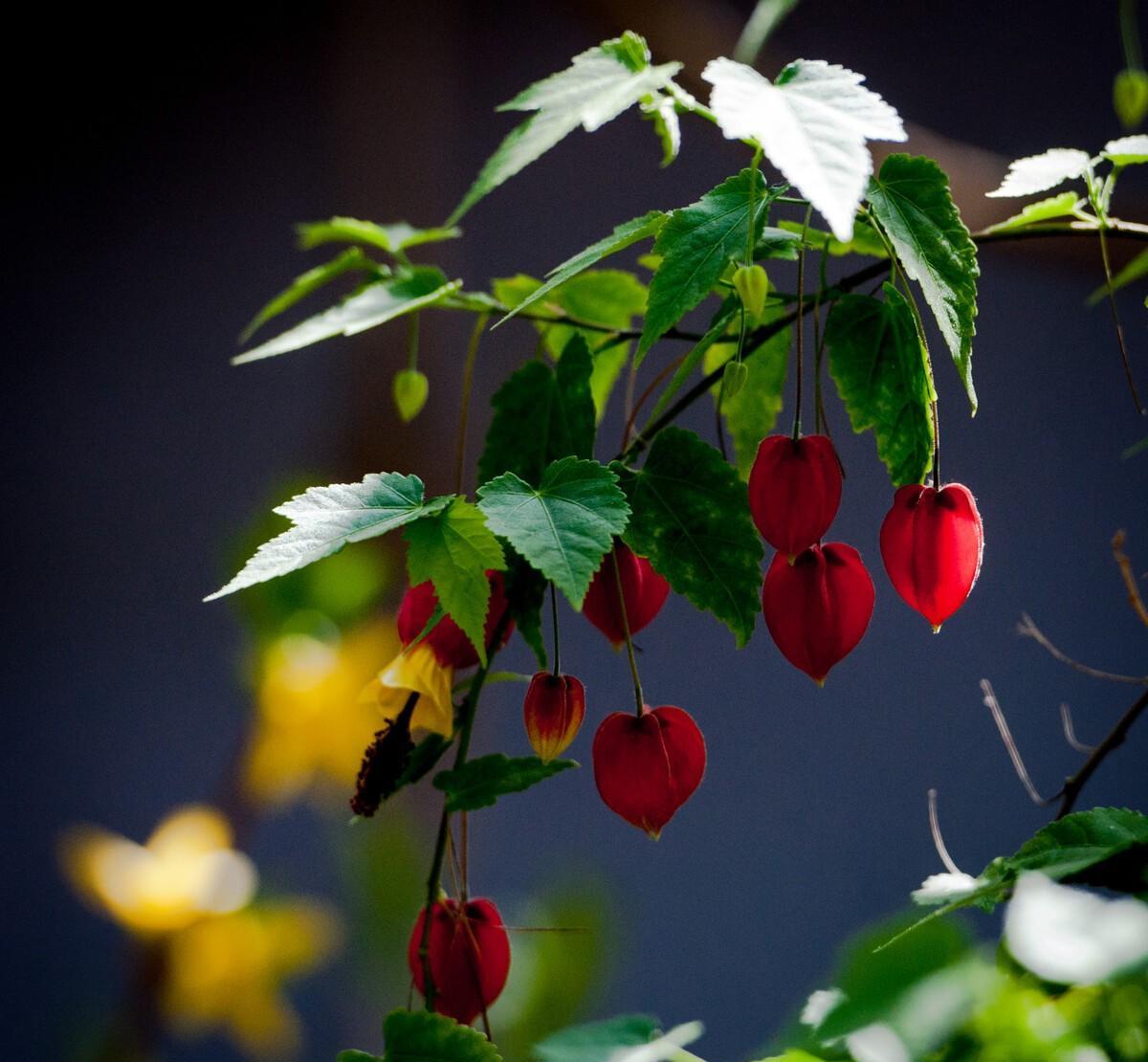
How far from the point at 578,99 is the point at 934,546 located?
0.19 m

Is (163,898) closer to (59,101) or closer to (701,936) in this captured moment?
(701,936)

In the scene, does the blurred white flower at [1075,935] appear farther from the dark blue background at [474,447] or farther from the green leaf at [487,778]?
the dark blue background at [474,447]

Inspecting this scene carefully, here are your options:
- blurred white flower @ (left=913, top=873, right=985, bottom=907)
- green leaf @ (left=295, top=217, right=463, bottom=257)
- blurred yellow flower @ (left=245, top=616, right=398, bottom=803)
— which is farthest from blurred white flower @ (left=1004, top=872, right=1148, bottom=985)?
blurred yellow flower @ (left=245, top=616, right=398, bottom=803)

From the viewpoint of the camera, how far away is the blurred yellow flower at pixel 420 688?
39cm

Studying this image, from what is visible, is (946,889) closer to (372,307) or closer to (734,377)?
(734,377)

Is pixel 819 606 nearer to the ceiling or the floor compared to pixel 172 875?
Result: nearer to the ceiling

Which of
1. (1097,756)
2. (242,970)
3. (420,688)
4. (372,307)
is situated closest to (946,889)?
(1097,756)

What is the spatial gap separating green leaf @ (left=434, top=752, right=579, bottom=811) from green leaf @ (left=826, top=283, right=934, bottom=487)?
0.17 m

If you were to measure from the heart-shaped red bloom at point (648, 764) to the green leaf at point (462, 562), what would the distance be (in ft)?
0.24

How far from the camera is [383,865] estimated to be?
1.06 metres

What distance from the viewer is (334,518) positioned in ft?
1.13

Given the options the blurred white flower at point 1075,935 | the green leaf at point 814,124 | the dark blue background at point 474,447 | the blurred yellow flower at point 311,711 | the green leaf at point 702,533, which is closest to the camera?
the blurred white flower at point 1075,935

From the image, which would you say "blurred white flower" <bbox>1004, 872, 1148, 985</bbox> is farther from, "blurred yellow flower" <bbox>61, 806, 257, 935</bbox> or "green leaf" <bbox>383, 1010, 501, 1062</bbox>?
"blurred yellow flower" <bbox>61, 806, 257, 935</bbox>

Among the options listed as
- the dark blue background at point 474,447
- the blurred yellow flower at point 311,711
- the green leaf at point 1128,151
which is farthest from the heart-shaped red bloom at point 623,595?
the dark blue background at point 474,447
